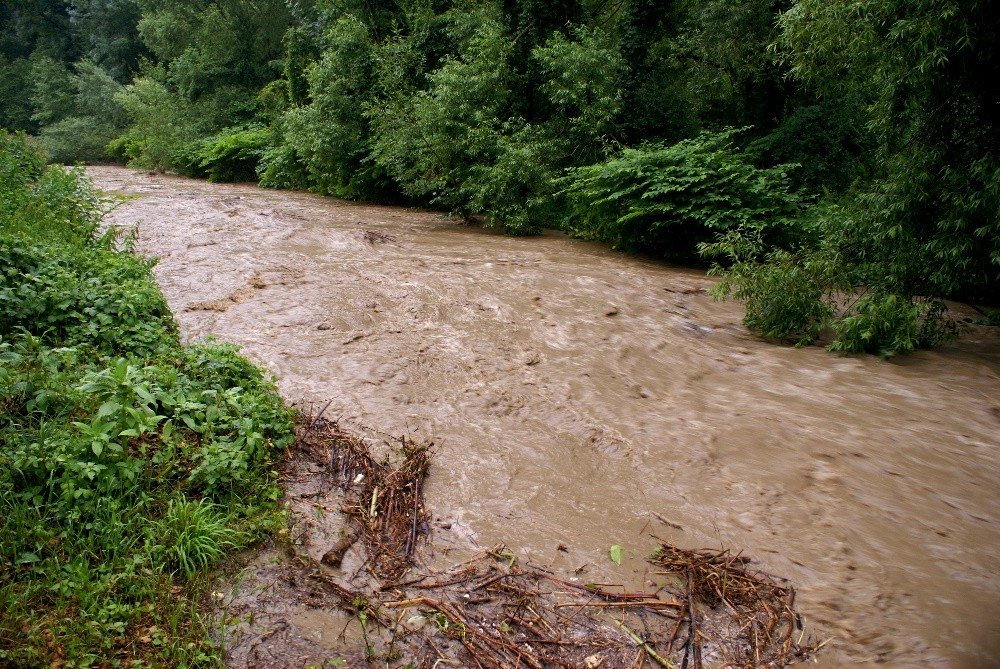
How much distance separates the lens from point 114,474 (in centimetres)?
340

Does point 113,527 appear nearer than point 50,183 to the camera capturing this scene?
Yes

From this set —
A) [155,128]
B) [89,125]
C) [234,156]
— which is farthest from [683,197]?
[89,125]

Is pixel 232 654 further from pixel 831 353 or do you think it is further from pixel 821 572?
pixel 831 353

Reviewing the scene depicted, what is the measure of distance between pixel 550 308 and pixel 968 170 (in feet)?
16.1

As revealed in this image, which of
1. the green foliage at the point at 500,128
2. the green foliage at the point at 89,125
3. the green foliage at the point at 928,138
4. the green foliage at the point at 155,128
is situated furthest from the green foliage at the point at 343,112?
the green foliage at the point at 89,125

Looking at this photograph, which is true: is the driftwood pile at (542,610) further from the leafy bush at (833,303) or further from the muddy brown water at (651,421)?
the leafy bush at (833,303)

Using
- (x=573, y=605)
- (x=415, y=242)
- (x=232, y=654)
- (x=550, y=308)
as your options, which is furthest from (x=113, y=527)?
(x=415, y=242)

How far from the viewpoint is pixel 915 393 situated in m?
6.23

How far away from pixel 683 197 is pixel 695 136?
5.85 meters

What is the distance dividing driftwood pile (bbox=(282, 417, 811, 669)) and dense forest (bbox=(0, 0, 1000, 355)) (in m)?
4.89

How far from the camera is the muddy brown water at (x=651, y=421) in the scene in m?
3.65

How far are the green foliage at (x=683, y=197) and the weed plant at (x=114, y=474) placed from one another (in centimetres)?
881

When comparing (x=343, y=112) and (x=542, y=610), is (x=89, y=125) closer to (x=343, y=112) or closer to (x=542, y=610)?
(x=343, y=112)

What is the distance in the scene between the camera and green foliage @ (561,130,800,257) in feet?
36.9
